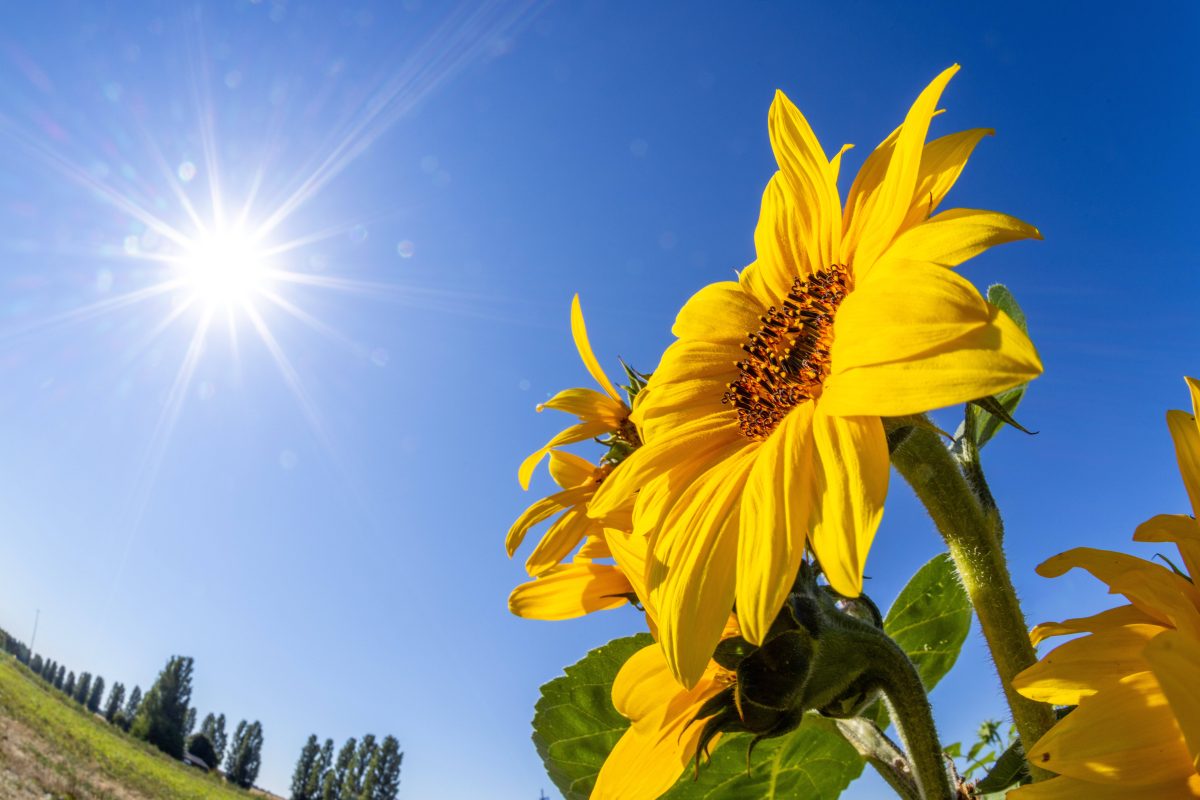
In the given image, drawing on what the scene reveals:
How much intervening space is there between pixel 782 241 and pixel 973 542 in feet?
1.42

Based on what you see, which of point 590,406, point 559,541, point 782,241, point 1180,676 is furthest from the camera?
point 590,406

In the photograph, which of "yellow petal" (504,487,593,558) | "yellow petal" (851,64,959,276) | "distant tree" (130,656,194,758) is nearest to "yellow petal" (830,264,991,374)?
"yellow petal" (851,64,959,276)

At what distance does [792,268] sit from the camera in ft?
3.50

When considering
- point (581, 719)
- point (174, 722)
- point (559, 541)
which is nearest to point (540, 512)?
point (559, 541)

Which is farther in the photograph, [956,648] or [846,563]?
[956,648]

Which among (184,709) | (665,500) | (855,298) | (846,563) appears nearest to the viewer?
(846,563)

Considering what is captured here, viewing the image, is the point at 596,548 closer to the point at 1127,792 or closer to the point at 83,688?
the point at 1127,792

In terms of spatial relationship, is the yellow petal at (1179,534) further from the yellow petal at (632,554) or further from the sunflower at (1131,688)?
the yellow petal at (632,554)

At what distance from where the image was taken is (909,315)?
2.27 feet

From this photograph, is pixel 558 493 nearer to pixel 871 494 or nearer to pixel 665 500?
pixel 665 500

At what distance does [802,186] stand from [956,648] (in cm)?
93

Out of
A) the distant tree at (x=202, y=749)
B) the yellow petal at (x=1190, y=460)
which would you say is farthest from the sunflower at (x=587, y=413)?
the distant tree at (x=202, y=749)

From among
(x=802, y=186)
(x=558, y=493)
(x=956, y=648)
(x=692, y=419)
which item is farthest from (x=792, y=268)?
(x=956, y=648)

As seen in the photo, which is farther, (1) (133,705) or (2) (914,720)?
(1) (133,705)
